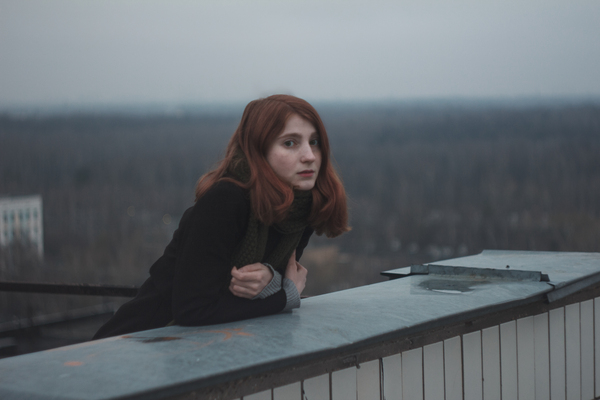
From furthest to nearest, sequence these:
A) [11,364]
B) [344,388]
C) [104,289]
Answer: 1. [104,289]
2. [344,388]
3. [11,364]

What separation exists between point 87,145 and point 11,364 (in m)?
94.7

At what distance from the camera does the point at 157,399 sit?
93 cm

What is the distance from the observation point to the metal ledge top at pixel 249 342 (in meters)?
0.94

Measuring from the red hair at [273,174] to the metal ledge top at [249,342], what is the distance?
A: 0.84ft

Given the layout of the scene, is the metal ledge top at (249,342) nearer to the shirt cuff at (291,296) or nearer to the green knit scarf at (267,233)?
the shirt cuff at (291,296)

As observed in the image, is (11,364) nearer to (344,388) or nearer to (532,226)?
(344,388)

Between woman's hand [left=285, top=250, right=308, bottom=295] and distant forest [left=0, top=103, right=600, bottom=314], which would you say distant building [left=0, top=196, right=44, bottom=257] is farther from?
woman's hand [left=285, top=250, right=308, bottom=295]

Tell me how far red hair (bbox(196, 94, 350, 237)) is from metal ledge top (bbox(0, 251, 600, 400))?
0.26m

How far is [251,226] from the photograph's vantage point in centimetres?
156

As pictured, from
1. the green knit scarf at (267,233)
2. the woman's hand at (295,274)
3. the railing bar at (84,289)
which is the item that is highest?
the green knit scarf at (267,233)

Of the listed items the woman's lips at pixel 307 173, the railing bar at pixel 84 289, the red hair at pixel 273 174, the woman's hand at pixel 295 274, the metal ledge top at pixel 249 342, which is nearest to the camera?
the metal ledge top at pixel 249 342

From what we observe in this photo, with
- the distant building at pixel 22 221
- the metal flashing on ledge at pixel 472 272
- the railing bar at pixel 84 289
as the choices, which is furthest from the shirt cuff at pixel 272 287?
the distant building at pixel 22 221

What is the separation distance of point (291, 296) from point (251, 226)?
221mm

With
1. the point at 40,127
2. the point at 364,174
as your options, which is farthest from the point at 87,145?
the point at 364,174
